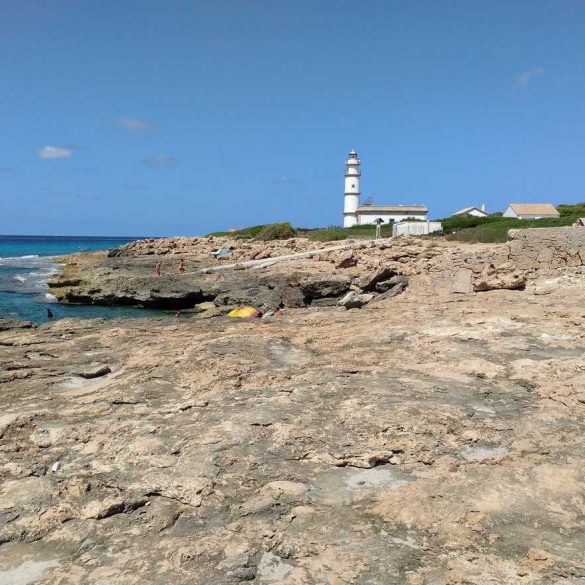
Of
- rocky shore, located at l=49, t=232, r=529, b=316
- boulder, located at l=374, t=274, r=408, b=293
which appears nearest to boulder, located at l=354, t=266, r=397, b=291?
rocky shore, located at l=49, t=232, r=529, b=316

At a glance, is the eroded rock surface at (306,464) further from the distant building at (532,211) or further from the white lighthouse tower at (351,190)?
the white lighthouse tower at (351,190)

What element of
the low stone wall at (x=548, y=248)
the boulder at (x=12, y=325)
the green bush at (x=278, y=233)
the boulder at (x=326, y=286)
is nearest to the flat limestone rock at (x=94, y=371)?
the boulder at (x=12, y=325)

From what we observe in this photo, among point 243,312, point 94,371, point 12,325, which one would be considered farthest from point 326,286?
point 94,371

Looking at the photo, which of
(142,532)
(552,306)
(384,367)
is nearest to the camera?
(142,532)

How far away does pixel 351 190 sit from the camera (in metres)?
77.6

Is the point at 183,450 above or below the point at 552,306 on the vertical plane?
below

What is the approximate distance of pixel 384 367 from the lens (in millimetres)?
7113

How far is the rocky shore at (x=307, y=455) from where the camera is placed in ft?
11.6

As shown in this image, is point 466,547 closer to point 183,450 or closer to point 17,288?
point 183,450

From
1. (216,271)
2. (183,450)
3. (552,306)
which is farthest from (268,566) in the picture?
(216,271)

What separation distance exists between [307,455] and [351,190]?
246 ft

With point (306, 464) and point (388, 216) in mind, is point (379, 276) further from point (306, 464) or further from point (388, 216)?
point (388, 216)

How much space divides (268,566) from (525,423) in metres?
3.00

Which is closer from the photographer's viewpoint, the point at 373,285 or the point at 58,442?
the point at 58,442
